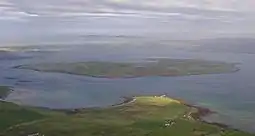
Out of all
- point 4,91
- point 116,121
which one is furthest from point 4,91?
point 116,121

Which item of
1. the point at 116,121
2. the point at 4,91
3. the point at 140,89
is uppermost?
the point at 4,91

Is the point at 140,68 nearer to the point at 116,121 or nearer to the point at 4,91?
Result: the point at 4,91

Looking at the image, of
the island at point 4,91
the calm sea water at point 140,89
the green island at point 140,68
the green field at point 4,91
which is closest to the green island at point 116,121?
the calm sea water at point 140,89

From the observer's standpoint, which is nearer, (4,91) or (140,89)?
(4,91)

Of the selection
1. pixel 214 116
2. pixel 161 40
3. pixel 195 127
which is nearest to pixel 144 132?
pixel 195 127

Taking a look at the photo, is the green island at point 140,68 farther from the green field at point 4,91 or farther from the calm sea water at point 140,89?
the green field at point 4,91

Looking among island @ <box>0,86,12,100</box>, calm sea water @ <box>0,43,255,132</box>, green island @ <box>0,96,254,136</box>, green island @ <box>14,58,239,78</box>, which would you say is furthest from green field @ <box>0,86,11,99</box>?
green island @ <box>14,58,239,78</box>
